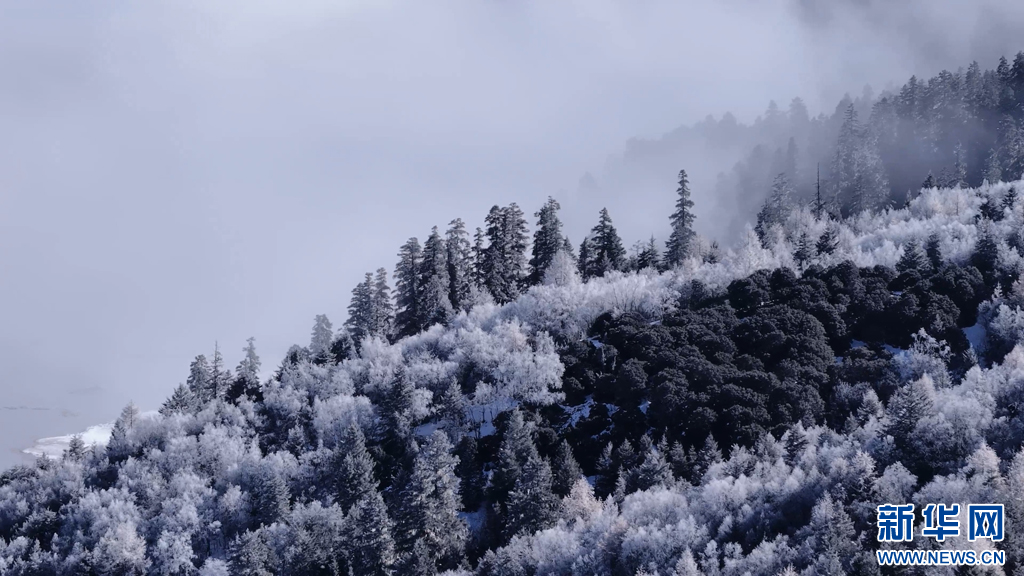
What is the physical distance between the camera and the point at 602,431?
239 feet

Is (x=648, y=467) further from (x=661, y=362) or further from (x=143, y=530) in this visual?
(x=143, y=530)

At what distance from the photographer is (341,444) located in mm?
74438

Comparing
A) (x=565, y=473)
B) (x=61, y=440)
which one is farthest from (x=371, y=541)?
(x=61, y=440)

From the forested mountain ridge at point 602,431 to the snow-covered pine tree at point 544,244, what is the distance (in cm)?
598

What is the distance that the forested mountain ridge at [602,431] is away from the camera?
180 feet

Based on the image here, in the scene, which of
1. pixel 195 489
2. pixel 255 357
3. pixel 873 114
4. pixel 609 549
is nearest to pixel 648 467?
pixel 609 549

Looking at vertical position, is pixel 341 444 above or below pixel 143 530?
above

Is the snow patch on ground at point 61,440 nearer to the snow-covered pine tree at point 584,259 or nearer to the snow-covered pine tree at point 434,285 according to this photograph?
the snow-covered pine tree at point 434,285

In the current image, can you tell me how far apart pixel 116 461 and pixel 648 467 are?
50450mm

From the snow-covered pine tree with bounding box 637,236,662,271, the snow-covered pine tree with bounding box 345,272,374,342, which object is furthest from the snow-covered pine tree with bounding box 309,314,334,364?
the snow-covered pine tree with bounding box 637,236,662,271

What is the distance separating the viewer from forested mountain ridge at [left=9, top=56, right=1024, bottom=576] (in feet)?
180

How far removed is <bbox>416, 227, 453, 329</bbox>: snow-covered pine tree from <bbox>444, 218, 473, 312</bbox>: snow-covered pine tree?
4.30 ft

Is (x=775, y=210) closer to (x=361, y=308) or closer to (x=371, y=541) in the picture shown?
(x=361, y=308)

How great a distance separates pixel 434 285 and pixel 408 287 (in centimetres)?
515
